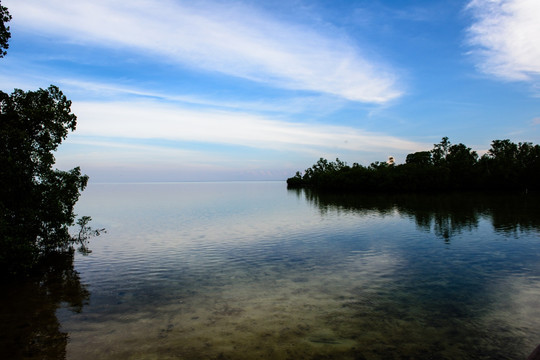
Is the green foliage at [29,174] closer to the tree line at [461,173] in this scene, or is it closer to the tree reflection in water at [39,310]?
the tree reflection in water at [39,310]

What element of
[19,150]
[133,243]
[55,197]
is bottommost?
[133,243]

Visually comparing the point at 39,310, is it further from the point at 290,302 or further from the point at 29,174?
the point at 290,302

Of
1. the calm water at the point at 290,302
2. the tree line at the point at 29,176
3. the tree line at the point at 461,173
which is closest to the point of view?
the calm water at the point at 290,302

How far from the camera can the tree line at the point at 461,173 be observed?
123 m

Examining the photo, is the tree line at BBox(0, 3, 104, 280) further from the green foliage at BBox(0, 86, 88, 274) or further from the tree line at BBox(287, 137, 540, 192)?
the tree line at BBox(287, 137, 540, 192)

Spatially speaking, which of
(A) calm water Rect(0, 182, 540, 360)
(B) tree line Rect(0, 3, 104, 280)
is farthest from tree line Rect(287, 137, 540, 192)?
(B) tree line Rect(0, 3, 104, 280)

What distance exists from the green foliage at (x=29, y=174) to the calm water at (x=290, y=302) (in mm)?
3054

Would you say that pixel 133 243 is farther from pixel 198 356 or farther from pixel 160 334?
pixel 198 356

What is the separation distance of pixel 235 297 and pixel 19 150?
17827 mm

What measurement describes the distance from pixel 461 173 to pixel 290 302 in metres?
147

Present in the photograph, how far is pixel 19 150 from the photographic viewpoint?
843 inches

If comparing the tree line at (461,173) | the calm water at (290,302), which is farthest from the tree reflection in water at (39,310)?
the tree line at (461,173)

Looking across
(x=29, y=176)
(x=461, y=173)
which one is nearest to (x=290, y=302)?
(x=29, y=176)

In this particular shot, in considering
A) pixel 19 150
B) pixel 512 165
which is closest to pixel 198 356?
pixel 19 150
